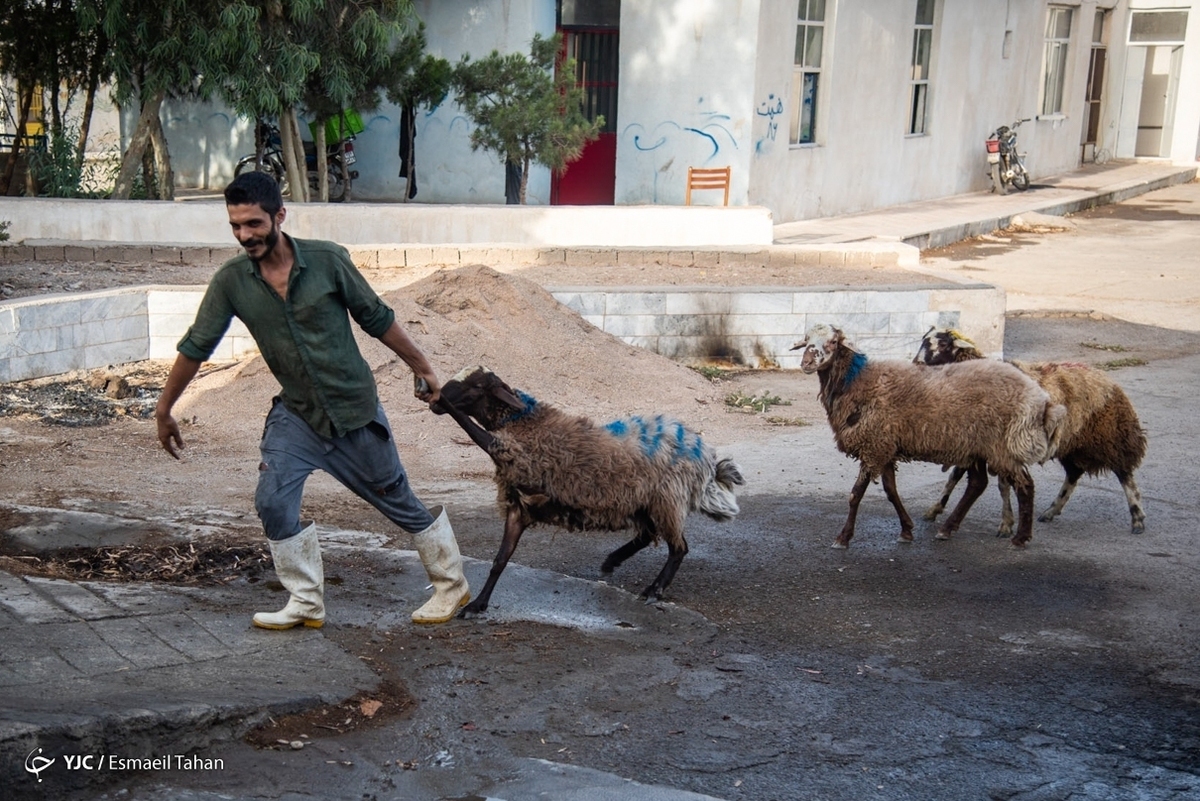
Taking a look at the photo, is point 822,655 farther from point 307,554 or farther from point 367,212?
point 367,212

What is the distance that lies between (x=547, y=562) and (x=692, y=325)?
501 cm

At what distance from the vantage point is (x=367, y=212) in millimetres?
14367

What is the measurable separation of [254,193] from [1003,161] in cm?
2283

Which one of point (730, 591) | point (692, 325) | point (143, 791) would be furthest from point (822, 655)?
point (692, 325)

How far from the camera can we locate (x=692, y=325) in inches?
432

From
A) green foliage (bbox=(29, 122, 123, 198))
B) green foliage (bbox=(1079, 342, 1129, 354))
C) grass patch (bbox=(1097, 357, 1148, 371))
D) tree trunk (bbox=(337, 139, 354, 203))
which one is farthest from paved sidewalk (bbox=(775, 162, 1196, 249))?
green foliage (bbox=(29, 122, 123, 198))

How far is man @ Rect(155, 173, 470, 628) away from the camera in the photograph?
4.61 meters

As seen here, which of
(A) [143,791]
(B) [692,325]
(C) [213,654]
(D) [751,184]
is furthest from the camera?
(D) [751,184]

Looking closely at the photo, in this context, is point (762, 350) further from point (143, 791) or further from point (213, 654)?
point (143, 791)

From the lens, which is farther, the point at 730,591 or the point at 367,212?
the point at 367,212

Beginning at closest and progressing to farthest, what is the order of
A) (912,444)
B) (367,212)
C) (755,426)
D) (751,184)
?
(912,444)
(755,426)
(367,212)
(751,184)

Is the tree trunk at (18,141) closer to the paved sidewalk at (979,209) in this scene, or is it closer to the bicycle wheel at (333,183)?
the bicycle wheel at (333,183)

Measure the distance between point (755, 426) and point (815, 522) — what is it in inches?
90.4

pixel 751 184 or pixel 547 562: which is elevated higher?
pixel 751 184
